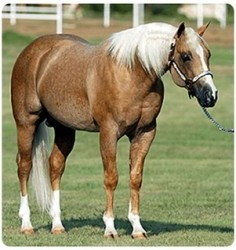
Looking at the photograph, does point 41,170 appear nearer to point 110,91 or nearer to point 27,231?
point 27,231

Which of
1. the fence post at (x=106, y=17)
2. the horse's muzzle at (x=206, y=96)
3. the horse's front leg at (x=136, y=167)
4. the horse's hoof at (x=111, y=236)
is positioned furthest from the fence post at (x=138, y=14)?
the horse's muzzle at (x=206, y=96)

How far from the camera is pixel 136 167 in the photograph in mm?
10164

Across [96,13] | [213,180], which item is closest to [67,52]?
[213,180]

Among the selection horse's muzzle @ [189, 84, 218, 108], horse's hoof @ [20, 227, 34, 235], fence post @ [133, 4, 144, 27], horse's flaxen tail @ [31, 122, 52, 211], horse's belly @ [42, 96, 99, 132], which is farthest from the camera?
fence post @ [133, 4, 144, 27]

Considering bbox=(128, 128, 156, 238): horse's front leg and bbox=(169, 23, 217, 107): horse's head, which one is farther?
bbox=(128, 128, 156, 238): horse's front leg

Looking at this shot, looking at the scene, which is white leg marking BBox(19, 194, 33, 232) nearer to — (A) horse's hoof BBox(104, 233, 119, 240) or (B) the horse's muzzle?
(A) horse's hoof BBox(104, 233, 119, 240)


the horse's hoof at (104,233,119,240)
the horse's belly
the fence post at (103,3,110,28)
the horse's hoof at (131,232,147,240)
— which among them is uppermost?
the horse's belly

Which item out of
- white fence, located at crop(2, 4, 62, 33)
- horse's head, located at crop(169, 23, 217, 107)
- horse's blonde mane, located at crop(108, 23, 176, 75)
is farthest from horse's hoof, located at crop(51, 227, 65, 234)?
white fence, located at crop(2, 4, 62, 33)

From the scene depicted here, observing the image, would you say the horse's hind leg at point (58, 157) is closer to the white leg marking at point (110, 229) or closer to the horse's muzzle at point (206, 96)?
the white leg marking at point (110, 229)

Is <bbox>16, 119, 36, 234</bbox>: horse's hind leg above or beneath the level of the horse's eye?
beneath

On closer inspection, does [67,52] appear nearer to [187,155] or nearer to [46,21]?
[187,155]

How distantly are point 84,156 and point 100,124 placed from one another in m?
9.91

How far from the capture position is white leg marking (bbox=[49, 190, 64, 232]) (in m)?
10.6

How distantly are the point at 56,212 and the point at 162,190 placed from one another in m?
4.49
